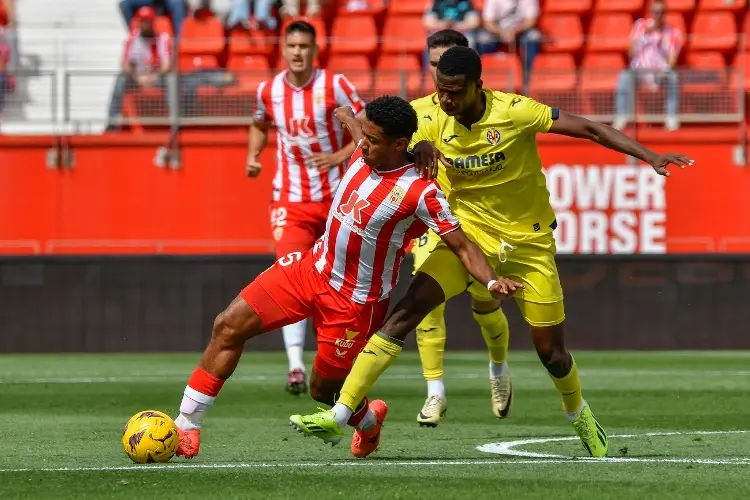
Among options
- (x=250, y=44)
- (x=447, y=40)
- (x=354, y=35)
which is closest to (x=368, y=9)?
(x=354, y=35)

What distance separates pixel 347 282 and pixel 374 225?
311mm

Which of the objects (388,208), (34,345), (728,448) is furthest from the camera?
(34,345)

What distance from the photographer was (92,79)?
1870 cm

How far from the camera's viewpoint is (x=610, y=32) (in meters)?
20.4

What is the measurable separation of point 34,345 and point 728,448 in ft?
33.0

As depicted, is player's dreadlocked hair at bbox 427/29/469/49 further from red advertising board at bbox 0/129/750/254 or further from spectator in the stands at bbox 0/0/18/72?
spectator in the stands at bbox 0/0/18/72

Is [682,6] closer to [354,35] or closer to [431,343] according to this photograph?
[354,35]

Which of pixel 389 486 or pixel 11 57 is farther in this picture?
pixel 11 57

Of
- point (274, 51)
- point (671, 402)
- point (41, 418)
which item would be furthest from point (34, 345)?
point (671, 402)

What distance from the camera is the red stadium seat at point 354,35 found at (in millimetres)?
19781

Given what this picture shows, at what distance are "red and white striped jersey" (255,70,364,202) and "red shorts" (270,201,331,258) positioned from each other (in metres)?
0.07

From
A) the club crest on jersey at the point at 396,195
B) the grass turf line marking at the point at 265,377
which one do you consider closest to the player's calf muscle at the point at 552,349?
the club crest on jersey at the point at 396,195

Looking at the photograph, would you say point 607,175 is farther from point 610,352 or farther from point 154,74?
point 154,74

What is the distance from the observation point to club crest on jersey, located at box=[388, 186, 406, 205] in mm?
7465
